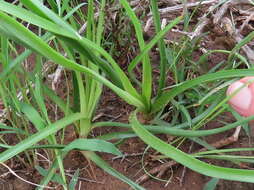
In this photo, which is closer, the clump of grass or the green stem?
the clump of grass

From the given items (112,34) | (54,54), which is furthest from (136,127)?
(112,34)

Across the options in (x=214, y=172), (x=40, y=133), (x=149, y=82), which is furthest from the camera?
(x=149, y=82)

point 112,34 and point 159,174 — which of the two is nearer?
point 159,174

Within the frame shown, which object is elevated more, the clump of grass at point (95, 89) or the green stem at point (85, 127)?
the clump of grass at point (95, 89)

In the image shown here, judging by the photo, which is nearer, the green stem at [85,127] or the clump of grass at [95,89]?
the clump of grass at [95,89]

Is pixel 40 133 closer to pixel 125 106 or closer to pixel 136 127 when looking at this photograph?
pixel 136 127

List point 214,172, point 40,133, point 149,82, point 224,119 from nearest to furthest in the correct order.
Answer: point 214,172
point 40,133
point 149,82
point 224,119

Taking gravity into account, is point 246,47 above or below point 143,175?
Answer: above

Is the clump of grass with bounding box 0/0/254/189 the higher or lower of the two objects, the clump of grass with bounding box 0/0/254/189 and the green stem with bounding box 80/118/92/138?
the higher

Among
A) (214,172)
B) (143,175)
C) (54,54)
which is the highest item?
(54,54)
